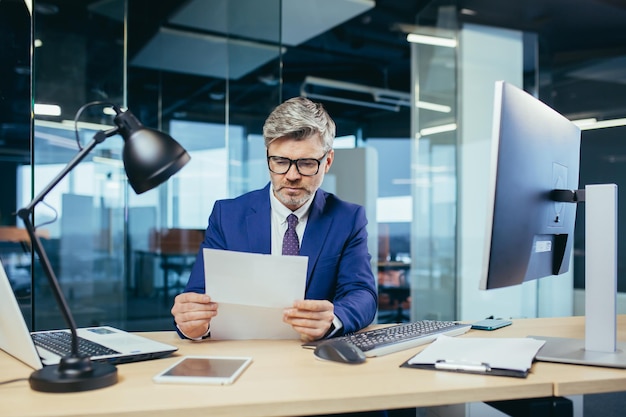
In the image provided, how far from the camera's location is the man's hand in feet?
4.60

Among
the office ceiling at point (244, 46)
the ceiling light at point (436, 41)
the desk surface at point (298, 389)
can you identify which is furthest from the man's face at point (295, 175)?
the ceiling light at point (436, 41)

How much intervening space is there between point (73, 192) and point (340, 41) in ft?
12.5

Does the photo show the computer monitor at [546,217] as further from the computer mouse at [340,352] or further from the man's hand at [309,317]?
the man's hand at [309,317]

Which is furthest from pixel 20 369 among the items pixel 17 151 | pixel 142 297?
pixel 142 297

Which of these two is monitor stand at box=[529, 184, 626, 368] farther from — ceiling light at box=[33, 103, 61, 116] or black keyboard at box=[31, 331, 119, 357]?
ceiling light at box=[33, 103, 61, 116]

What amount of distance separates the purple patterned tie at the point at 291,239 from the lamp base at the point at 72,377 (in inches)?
32.4

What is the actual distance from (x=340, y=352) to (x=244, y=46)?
150 inches

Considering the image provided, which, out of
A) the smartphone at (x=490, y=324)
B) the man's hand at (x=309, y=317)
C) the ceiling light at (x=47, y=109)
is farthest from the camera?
the ceiling light at (x=47, y=109)

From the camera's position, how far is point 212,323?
4.95ft

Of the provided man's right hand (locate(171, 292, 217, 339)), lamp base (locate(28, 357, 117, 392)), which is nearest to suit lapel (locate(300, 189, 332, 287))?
man's right hand (locate(171, 292, 217, 339))

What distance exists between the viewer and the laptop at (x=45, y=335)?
111 centimetres

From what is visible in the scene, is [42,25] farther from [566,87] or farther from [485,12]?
[566,87]

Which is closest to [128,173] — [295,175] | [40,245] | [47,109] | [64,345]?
[40,245]

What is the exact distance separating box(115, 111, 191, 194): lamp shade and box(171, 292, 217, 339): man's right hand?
438 mm
